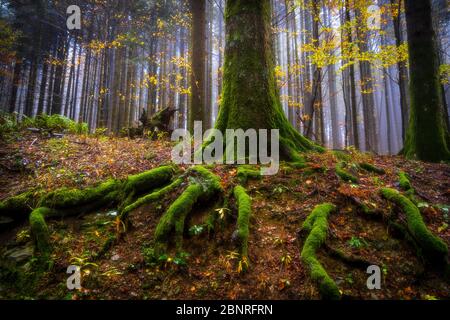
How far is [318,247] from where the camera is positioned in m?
3.19

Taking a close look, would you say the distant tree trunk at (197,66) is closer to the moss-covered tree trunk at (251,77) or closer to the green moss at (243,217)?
the moss-covered tree trunk at (251,77)

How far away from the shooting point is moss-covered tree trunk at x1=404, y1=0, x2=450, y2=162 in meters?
7.05

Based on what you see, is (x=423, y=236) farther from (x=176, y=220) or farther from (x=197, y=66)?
(x=197, y=66)

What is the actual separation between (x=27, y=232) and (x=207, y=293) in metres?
2.73

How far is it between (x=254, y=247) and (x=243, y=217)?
42 cm

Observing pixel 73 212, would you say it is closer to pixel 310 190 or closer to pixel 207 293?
pixel 207 293

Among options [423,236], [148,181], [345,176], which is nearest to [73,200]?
[148,181]

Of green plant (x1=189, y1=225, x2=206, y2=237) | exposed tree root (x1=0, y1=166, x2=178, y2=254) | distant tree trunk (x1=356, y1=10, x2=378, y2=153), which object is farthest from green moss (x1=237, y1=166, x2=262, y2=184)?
distant tree trunk (x1=356, y1=10, x2=378, y2=153)

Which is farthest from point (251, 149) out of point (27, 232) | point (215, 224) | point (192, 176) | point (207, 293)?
point (27, 232)

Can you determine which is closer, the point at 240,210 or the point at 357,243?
the point at 357,243

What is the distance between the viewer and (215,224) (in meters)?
3.65

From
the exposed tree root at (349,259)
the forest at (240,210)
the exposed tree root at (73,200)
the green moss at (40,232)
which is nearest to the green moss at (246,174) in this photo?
the forest at (240,210)

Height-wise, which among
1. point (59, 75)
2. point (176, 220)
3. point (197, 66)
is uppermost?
point (59, 75)

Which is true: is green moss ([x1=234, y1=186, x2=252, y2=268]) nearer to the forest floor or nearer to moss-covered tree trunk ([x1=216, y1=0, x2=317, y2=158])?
the forest floor
